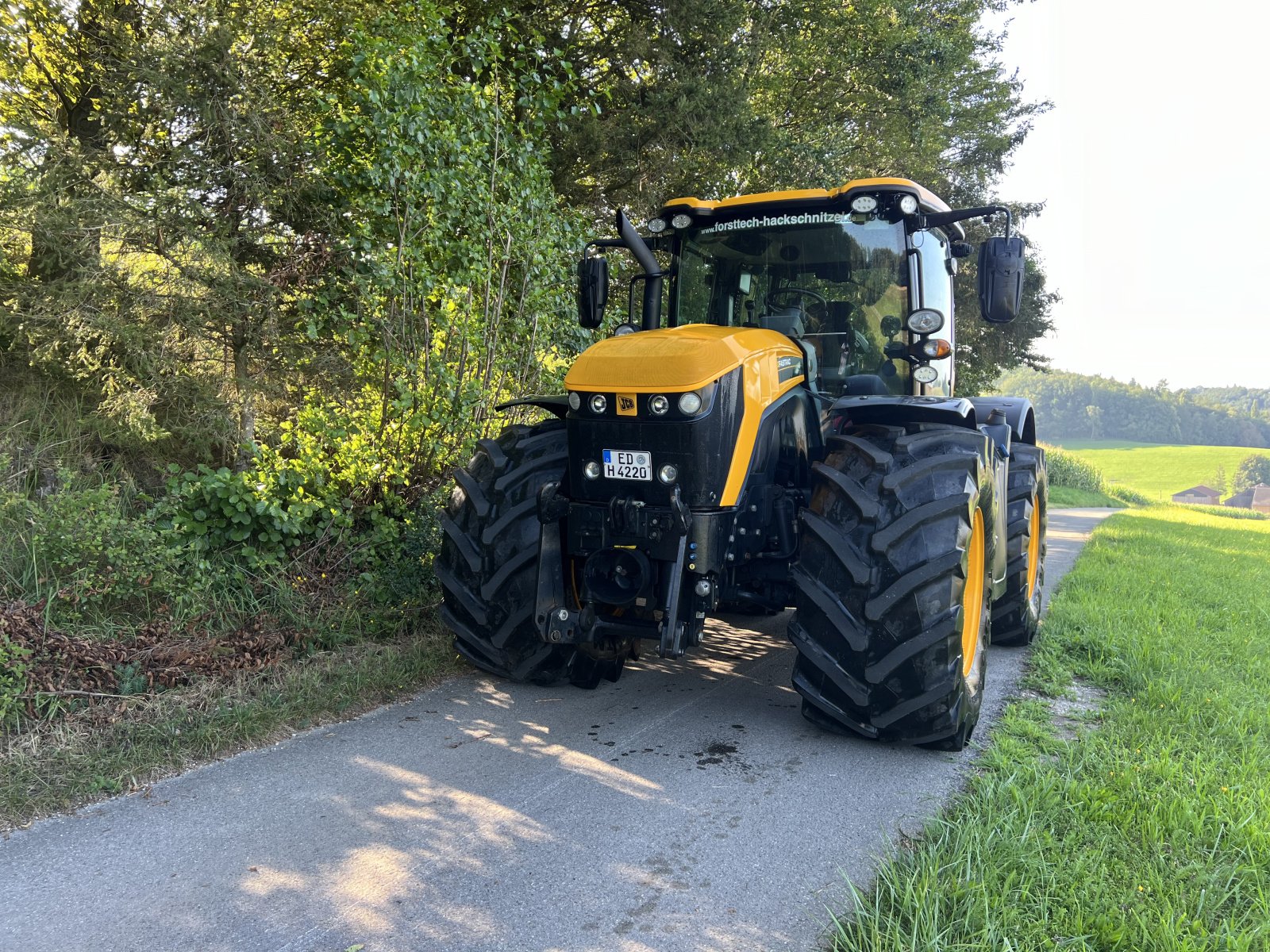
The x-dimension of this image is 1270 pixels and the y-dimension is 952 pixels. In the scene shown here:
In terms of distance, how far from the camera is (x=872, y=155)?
1431cm

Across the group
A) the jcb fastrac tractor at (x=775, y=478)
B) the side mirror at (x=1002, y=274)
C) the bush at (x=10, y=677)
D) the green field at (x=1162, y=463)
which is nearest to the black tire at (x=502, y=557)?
the jcb fastrac tractor at (x=775, y=478)

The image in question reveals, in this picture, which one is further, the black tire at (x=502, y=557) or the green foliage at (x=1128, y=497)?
the green foliage at (x=1128, y=497)

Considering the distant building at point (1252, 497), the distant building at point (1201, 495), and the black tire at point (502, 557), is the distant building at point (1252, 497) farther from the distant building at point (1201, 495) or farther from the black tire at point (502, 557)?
the black tire at point (502, 557)

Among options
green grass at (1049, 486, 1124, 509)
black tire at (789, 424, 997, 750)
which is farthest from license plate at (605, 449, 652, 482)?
green grass at (1049, 486, 1124, 509)

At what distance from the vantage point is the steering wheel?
4676mm

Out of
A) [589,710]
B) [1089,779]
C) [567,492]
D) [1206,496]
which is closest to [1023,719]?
[1089,779]

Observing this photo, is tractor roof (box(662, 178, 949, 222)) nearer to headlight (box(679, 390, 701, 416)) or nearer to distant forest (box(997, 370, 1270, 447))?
headlight (box(679, 390, 701, 416))

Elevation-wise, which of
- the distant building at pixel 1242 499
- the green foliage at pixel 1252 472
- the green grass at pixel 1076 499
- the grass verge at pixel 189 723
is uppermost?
the grass verge at pixel 189 723

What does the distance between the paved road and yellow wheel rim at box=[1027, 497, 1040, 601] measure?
1.86m

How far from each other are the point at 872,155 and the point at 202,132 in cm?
1135

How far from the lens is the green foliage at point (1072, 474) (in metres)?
28.4

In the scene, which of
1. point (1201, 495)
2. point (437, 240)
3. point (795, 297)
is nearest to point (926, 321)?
point (795, 297)

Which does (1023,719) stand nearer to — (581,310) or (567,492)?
(567,492)

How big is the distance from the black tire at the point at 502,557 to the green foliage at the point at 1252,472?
64.8 m
